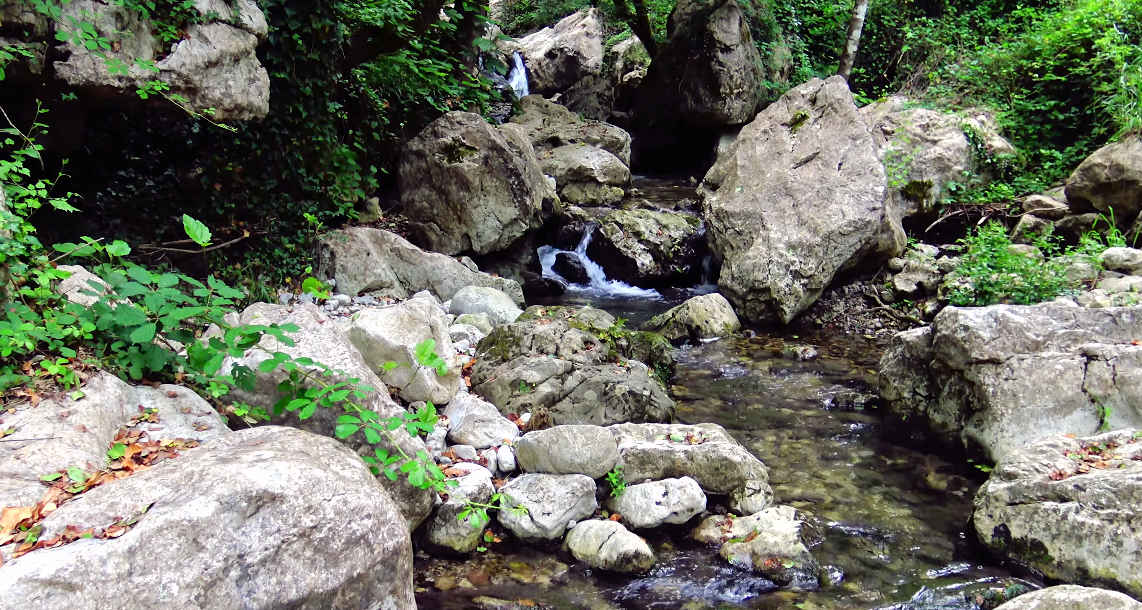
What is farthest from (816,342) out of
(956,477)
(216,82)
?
(216,82)

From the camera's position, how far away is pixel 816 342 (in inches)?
363

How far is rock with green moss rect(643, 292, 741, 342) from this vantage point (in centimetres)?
911

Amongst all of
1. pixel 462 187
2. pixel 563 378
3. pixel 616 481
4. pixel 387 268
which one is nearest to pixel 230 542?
pixel 616 481

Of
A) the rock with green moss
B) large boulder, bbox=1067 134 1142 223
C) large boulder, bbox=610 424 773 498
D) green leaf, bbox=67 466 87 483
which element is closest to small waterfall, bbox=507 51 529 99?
the rock with green moss

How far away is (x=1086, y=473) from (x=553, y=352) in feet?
13.8

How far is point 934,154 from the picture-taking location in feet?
37.5

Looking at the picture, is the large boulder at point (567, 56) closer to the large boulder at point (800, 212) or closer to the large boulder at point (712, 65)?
the large boulder at point (712, 65)

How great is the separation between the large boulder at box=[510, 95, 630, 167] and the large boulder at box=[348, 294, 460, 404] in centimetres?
966

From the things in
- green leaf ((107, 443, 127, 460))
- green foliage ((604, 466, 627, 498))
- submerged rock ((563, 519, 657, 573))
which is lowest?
submerged rock ((563, 519, 657, 573))

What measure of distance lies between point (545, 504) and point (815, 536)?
2.01 m

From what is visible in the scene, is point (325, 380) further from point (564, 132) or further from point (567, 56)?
point (567, 56)

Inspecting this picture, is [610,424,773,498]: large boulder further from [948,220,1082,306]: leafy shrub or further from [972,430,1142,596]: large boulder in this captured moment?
[948,220,1082,306]: leafy shrub

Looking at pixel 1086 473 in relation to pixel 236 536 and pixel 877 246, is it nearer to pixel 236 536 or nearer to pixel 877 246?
pixel 236 536

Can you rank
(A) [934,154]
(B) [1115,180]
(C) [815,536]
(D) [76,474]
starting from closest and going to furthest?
(D) [76,474]
(C) [815,536]
(B) [1115,180]
(A) [934,154]
